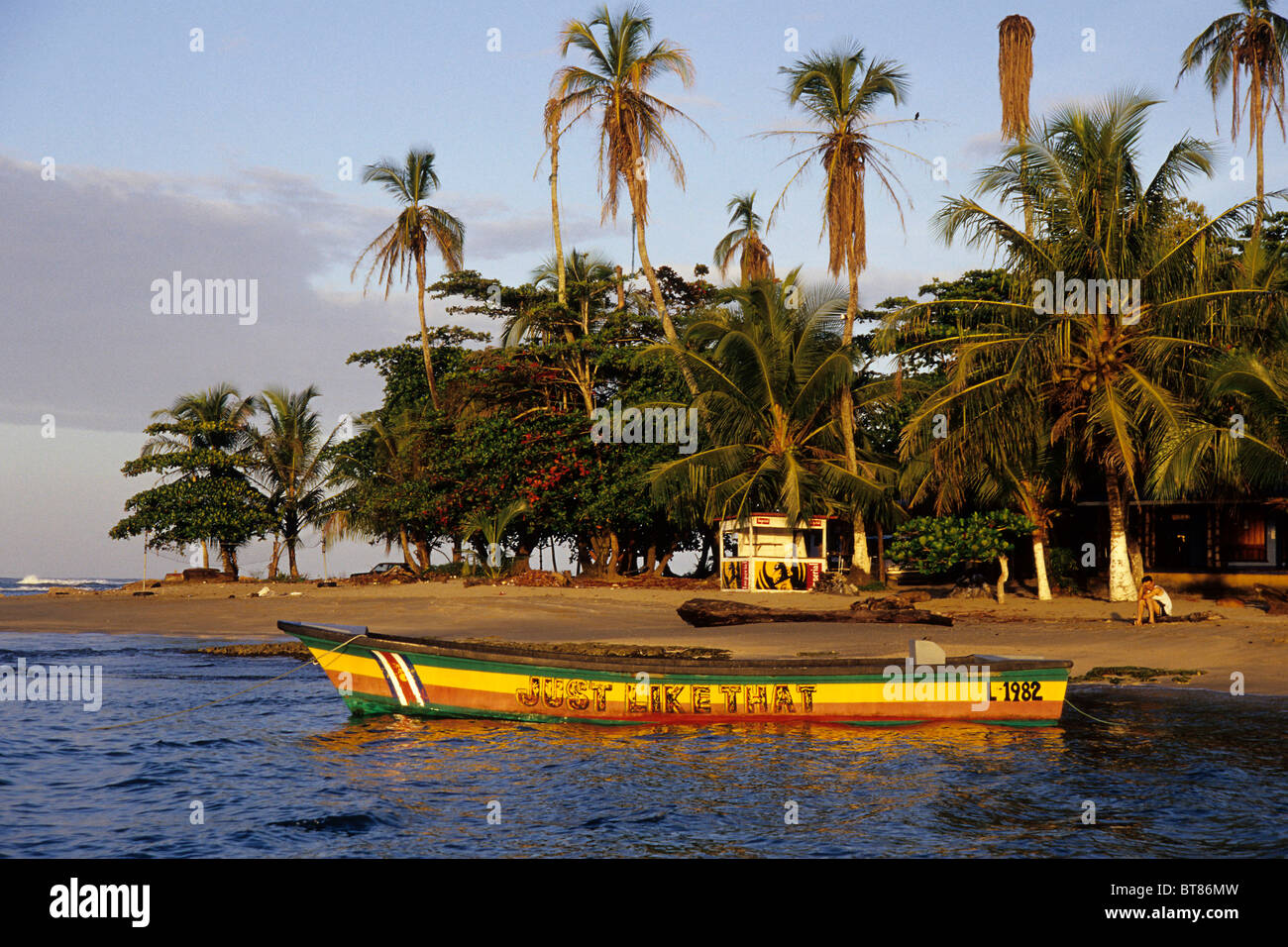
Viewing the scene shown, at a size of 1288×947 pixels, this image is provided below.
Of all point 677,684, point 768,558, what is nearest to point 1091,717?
point 677,684

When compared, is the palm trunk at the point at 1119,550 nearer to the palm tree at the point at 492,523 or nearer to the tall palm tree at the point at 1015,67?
the palm tree at the point at 492,523

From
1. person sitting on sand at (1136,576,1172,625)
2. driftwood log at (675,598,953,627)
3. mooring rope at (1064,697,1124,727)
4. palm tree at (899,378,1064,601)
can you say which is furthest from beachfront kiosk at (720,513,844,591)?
mooring rope at (1064,697,1124,727)

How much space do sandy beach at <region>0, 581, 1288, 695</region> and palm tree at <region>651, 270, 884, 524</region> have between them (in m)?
2.58

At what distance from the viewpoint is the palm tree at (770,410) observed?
25422 mm

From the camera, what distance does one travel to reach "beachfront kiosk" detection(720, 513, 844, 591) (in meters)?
25.9

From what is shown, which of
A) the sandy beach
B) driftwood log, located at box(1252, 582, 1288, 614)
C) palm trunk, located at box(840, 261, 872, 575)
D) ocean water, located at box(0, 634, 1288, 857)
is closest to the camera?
ocean water, located at box(0, 634, 1288, 857)

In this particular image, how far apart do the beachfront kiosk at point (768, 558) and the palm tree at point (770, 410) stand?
0.49m

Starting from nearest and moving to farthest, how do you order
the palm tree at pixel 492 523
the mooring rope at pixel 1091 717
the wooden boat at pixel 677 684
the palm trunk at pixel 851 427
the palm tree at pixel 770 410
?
1. the wooden boat at pixel 677 684
2. the mooring rope at pixel 1091 717
3. the palm tree at pixel 770 410
4. the palm trunk at pixel 851 427
5. the palm tree at pixel 492 523

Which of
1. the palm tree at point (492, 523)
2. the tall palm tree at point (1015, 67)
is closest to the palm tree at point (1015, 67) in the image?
the tall palm tree at point (1015, 67)

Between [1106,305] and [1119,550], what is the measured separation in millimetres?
5067

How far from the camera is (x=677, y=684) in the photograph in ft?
40.2

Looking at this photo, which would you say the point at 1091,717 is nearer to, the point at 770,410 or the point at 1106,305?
the point at 1106,305

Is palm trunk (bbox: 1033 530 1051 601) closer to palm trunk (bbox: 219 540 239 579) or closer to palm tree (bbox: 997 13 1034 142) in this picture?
palm tree (bbox: 997 13 1034 142)
